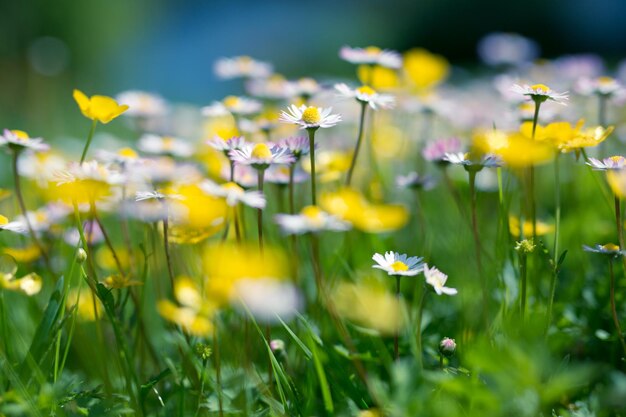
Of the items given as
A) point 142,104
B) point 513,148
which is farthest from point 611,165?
point 142,104

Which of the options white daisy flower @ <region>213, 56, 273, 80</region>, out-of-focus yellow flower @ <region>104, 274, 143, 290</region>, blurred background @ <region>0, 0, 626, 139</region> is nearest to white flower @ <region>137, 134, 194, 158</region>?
white daisy flower @ <region>213, 56, 273, 80</region>

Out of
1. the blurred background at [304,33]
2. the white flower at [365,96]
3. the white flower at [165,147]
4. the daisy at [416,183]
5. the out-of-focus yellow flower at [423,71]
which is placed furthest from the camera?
the blurred background at [304,33]

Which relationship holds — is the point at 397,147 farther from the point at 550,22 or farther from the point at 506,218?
the point at 550,22

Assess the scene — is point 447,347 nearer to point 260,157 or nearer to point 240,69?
point 260,157

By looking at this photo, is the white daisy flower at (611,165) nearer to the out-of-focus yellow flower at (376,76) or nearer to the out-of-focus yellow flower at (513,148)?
the out-of-focus yellow flower at (513,148)

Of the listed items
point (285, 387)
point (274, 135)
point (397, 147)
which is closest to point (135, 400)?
point (285, 387)

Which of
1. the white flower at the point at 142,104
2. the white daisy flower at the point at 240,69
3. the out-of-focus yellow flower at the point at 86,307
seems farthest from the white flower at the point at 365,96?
the white flower at the point at 142,104

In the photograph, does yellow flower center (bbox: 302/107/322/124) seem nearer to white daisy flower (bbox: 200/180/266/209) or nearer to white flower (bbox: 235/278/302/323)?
white daisy flower (bbox: 200/180/266/209)
